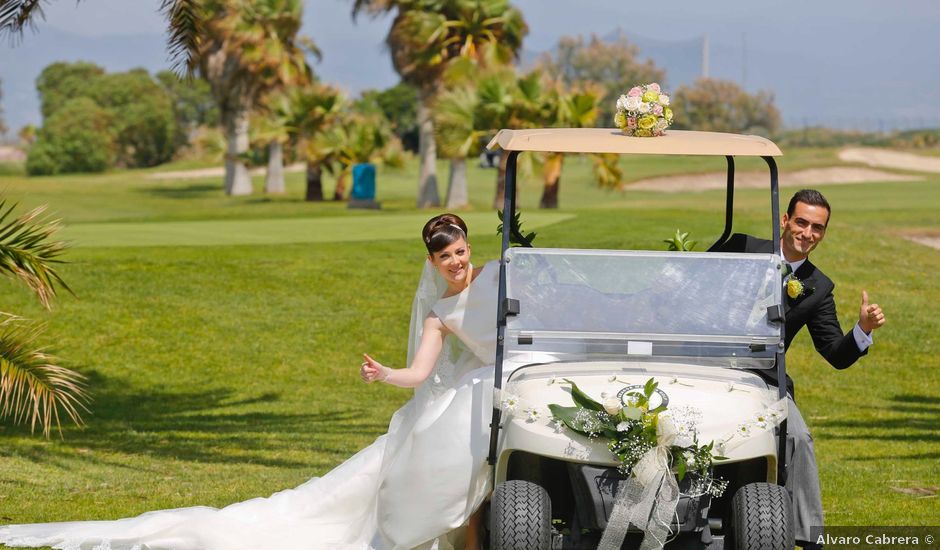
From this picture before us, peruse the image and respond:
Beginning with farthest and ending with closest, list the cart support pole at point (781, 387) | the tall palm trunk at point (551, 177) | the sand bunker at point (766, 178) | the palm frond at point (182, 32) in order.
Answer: the sand bunker at point (766, 178), the tall palm trunk at point (551, 177), the palm frond at point (182, 32), the cart support pole at point (781, 387)

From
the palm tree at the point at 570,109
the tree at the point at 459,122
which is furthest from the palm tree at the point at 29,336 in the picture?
the tree at the point at 459,122

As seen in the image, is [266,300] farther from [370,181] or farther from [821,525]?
[370,181]

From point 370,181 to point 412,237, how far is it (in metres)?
13.1

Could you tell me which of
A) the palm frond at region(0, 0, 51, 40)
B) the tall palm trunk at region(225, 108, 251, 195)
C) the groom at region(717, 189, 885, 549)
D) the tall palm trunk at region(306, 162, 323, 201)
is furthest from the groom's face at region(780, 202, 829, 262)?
the tall palm trunk at region(225, 108, 251, 195)

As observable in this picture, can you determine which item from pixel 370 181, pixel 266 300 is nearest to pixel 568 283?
pixel 266 300

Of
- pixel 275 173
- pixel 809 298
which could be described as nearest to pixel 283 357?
pixel 809 298

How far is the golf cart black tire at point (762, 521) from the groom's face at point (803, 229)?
51.5 inches

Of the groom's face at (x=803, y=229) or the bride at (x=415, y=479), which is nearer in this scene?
the bride at (x=415, y=479)

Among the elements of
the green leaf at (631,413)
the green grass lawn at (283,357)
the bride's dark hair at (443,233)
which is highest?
the bride's dark hair at (443,233)

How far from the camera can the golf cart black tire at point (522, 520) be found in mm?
4645

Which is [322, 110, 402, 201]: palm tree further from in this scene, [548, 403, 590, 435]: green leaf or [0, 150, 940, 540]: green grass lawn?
[548, 403, 590, 435]: green leaf

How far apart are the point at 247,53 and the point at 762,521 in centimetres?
3998

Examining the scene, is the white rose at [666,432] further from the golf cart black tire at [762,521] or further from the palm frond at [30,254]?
the palm frond at [30,254]

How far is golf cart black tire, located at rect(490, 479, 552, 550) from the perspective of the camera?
4.64 meters
